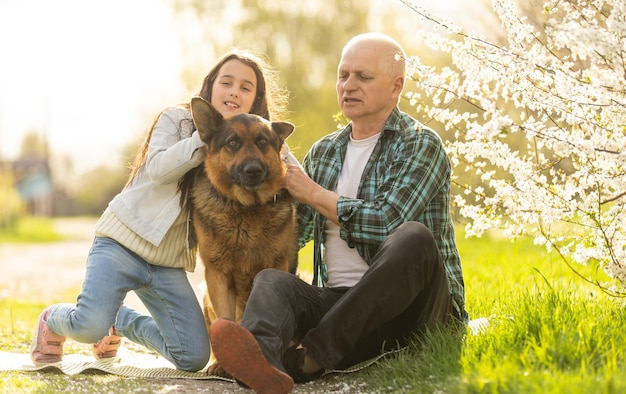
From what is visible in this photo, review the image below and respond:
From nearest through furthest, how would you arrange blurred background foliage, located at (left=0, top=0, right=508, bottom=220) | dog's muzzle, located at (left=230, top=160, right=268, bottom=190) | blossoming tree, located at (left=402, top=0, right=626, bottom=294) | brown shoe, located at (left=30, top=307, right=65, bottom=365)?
blossoming tree, located at (left=402, top=0, right=626, bottom=294) < dog's muzzle, located at (left=230, top=160, right=268, bottom=190) < brown shoe, located at (left=30, top=307, right=65, bottom=365) < blurred background foliage, located at (left=0, top=0, right=508, bottom=220)

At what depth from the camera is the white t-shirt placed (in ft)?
14.4

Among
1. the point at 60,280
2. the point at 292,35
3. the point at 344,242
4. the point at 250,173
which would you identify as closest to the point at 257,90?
the point at 250,173

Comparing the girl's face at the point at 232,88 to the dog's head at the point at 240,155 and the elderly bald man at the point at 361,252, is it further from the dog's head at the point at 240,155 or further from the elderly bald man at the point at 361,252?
the elderly bald man at the point at 361,252

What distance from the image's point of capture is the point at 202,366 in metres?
4.71

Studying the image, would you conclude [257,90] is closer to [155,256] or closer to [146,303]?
[155,256]

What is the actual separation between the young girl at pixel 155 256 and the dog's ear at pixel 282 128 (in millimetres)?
335

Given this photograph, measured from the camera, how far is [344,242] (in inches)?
175

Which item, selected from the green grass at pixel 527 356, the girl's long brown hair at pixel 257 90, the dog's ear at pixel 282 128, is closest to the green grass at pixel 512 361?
the green grass at pixel 527 356

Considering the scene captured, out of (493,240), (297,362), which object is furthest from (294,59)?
(297,362)

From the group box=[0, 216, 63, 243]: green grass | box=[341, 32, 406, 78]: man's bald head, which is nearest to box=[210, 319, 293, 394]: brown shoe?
box=[341, 32, 406, 78]: man's bald head

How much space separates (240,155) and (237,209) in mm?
374

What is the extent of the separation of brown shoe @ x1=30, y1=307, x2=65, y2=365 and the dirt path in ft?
3.02

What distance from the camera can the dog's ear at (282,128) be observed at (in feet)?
15.4

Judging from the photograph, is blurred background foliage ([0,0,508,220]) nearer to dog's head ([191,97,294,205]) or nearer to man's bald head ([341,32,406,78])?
man's bald head ([341,32,406,78])
